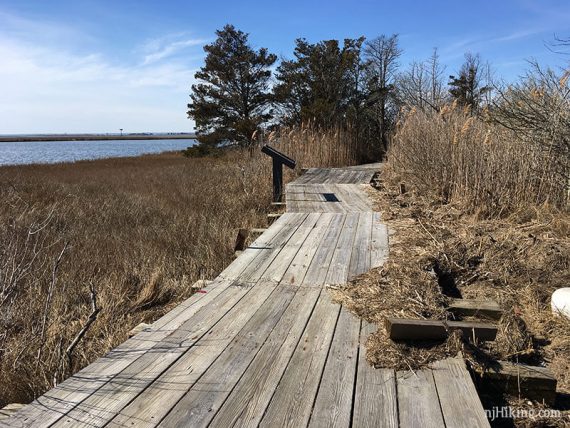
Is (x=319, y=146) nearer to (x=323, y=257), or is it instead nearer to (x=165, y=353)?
(x=323, y=257)

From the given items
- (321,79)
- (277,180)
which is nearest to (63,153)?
(321,79)

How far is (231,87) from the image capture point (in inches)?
1040

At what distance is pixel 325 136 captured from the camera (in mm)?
13672

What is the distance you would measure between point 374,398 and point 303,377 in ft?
1.16

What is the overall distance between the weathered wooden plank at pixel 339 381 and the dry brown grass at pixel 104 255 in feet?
5.09

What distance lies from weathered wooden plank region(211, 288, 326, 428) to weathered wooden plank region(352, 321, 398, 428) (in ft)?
1.25

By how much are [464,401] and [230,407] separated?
1.02 m

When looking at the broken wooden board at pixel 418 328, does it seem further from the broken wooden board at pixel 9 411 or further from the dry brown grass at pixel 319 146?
the dry brown grass at pixel 319 146

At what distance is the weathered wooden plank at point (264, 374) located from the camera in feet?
5.98

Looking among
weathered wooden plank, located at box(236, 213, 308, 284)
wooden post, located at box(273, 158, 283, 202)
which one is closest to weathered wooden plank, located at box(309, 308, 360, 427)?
weathered wooden plank, located at box(236, 213, 308, 284)

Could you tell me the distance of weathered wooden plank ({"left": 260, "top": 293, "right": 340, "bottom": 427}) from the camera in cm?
182

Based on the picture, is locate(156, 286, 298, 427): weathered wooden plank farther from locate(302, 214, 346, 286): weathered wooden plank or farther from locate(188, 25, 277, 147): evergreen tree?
locate(188, 25, 277, 147): evergreen tree

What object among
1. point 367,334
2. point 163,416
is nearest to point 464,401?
point 367,334

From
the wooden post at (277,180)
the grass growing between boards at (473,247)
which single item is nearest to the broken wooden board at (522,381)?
the grass growing between boards at (473,247)
